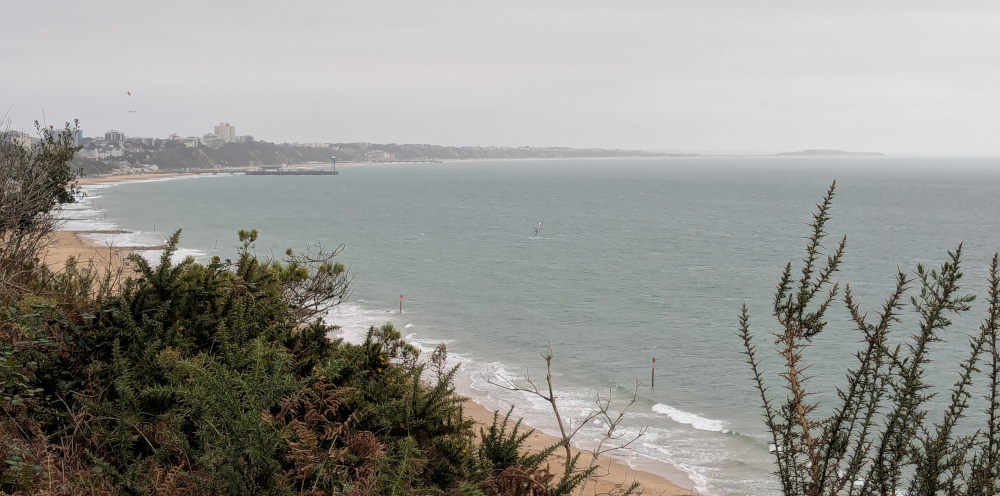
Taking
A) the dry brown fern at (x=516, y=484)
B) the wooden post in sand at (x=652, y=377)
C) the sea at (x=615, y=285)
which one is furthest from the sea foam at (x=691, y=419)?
the dry brown fern at (x=516, y=484)

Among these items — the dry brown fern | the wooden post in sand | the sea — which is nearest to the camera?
the dry brown fern

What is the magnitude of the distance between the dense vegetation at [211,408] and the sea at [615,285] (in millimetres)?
3314

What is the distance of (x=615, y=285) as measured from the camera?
132ft

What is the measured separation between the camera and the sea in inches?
827

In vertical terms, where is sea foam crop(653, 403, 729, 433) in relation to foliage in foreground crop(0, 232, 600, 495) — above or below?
below

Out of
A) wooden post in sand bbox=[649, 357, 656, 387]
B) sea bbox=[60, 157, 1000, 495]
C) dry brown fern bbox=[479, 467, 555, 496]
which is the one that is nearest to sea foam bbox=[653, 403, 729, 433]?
sea bbox=[60, 157, 1000, 495]

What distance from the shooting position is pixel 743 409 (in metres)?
21.6

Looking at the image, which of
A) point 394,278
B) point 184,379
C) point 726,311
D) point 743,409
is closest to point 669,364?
point 743,409

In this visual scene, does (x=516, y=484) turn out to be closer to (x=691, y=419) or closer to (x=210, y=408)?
(x=210, y=408)

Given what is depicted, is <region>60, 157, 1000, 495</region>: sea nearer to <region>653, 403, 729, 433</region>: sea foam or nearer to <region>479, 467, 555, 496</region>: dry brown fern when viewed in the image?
<region>653, 403, 729, 433</region>: sea foam

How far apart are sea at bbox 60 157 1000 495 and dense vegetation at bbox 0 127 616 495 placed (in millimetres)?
3314

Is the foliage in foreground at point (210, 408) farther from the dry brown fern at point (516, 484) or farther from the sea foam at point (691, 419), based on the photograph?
the sea foam at point (691, 419)

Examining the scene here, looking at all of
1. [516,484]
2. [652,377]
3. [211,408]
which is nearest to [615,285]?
[652,377]

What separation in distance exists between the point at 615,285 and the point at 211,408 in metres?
37.2
